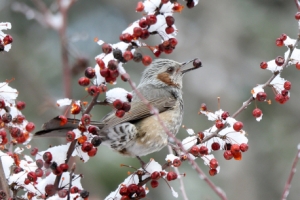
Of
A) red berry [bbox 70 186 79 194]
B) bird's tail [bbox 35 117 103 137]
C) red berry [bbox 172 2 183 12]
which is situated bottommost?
red berry [bbox 70 186 79 194]

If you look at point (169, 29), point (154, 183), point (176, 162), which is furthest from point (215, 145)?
point (169, 29)

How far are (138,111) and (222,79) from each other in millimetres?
4653

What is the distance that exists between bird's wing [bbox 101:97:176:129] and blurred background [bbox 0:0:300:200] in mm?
3450

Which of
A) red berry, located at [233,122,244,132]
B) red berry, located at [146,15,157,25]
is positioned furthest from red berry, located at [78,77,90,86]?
red berry, located at [233,122,244,132]

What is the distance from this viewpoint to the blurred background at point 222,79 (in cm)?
778

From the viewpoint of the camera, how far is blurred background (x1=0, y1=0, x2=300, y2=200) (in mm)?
7777

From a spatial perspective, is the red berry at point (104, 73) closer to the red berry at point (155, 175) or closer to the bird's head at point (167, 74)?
the red berry at point (155, 175)

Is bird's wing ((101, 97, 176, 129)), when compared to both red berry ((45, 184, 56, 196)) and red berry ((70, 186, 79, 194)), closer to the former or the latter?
red berry ((70, 186, 79, 194))

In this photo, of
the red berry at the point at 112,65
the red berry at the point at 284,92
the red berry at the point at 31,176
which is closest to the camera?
the red berry at the point at 112,65

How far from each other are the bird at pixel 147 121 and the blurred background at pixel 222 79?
323 cm

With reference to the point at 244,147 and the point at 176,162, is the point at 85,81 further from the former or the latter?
the point at 244,147

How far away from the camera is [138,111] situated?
3.55 metres

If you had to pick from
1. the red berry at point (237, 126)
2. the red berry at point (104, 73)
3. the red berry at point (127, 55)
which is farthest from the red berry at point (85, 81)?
the red berry at point (237, 126)

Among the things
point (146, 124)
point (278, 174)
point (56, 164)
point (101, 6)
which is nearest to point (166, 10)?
point (56, 164)
